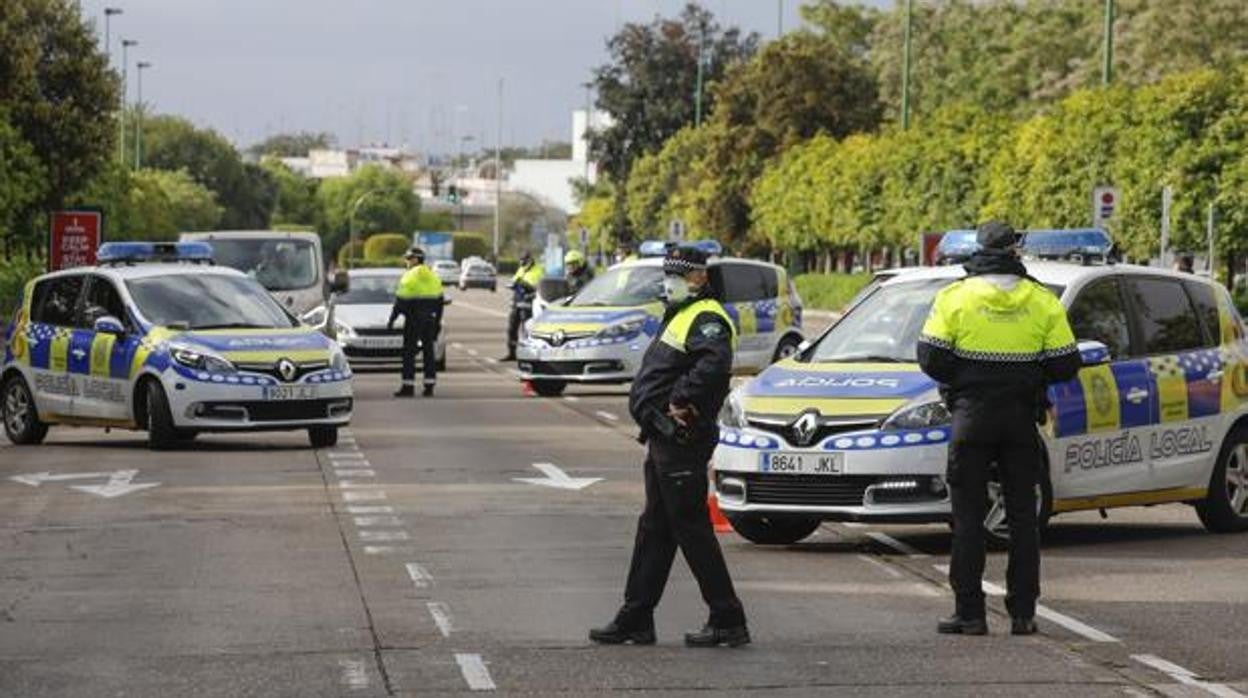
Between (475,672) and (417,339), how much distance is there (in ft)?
74.2

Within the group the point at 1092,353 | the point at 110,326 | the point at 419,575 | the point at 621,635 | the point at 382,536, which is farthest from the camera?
the point at 110,326

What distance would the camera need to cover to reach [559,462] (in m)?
23.3

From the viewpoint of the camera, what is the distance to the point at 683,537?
1222 cm

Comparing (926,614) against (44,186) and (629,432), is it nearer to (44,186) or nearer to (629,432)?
(629,432)

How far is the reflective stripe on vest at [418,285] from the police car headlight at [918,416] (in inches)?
717

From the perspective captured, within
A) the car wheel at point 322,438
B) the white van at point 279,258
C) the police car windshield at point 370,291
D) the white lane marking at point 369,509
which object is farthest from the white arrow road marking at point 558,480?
the police car windshield at point 370,291

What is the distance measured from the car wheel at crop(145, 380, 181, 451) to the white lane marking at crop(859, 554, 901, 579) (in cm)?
953

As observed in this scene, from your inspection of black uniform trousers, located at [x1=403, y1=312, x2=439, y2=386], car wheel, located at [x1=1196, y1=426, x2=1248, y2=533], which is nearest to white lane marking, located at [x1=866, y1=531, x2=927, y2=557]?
car wheel, located at [x1=1196, y1=426, x2=1248, y2=533]

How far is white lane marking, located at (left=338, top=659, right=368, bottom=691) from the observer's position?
436 inches

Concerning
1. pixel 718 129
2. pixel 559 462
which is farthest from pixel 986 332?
pixel 718 129

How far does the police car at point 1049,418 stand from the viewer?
15.9m

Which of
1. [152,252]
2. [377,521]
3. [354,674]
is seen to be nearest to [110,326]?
[152,252]

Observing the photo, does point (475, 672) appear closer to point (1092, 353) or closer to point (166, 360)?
point (1092, 353)

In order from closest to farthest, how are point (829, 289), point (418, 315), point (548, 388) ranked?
1. point (418, 315)
2. point (548, 388)
3. point (829, 289)
